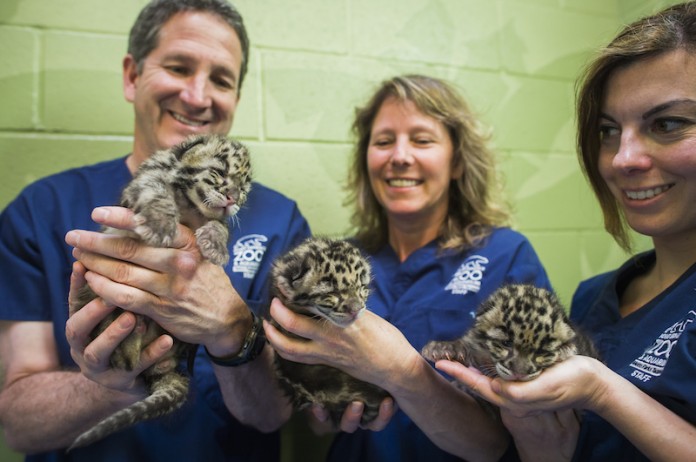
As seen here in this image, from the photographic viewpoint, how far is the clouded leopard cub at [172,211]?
142cm

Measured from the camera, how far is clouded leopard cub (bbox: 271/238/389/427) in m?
1.44

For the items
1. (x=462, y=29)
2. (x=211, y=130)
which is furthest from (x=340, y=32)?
(x=211, y=130)

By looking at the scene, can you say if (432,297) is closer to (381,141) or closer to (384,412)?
(384,412)

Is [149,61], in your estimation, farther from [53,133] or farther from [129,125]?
[53,133]

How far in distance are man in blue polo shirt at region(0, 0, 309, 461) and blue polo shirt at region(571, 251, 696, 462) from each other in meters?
1.26

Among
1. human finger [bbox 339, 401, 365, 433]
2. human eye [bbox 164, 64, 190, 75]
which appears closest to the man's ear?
human eye [bbox 164, 64, 190, 75]

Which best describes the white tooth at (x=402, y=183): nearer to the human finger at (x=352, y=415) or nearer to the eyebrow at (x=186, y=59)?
the eyebrow at (x=186, y=59)

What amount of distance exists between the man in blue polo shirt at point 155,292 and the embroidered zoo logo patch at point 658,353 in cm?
136

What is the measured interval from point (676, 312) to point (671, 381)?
276 millimetres

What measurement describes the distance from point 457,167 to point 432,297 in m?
0.79

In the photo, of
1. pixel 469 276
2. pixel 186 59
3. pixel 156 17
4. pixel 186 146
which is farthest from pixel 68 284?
pixel 469 276

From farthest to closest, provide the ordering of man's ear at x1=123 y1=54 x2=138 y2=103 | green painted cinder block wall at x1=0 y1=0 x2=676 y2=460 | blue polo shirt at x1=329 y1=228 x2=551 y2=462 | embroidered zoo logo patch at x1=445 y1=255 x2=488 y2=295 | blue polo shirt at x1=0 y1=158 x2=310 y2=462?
green painted cinder block wall at x1=0 y1=0 x2=676 y2=460
man's ear at x1=123 y1=54 x2=138 y2=103
embroidered zoo logo patch at x1=445 y1=255 x2=488 y2=295
blue polo shirt at x1=329 y1=228 x2=551 y2=462
blue polo shirt at x1=0 y1=158 x2=310 y2=462

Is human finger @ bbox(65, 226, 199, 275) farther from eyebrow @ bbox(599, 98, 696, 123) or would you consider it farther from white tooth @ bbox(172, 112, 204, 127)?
eyebrow @ bbox(599, 98, 696, 123)

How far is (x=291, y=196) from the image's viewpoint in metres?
2.90
